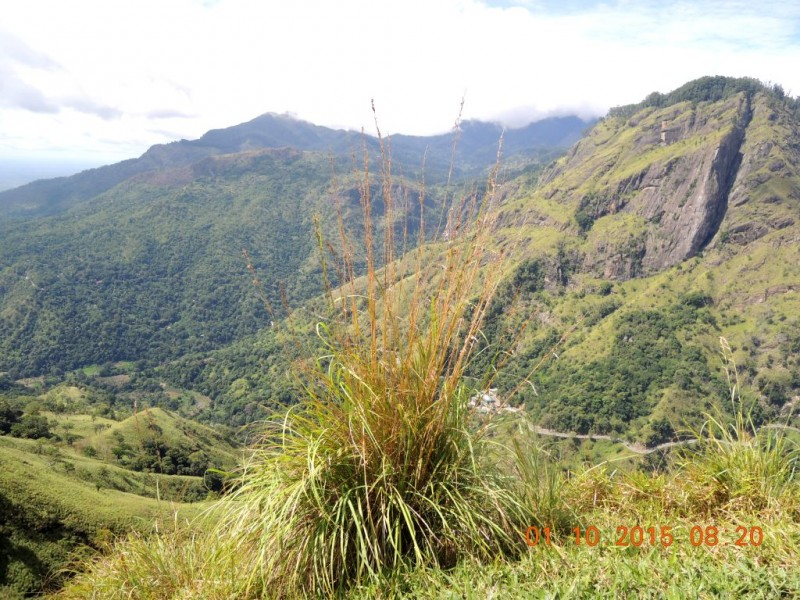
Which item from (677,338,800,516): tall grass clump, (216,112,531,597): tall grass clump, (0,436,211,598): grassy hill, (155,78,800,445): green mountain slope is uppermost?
(216,112,531,597): tall grass clump

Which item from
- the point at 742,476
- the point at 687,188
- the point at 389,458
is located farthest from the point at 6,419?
the point at 687,188

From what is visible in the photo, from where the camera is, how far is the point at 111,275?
130375mm

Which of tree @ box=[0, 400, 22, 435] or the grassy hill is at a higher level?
the grassy hill

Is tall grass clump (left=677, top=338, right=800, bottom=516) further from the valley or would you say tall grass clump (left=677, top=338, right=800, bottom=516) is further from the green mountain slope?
the green mountain slope

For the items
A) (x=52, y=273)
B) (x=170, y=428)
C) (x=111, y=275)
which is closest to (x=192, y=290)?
(x=111, y=275)

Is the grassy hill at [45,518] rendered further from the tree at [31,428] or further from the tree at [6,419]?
the tree at [31,428]

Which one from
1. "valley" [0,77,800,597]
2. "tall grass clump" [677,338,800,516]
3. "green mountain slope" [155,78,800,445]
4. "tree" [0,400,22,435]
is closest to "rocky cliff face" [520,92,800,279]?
"green mountain slope" [155,78,800,445]

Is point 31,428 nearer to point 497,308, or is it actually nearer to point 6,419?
point 6,419
